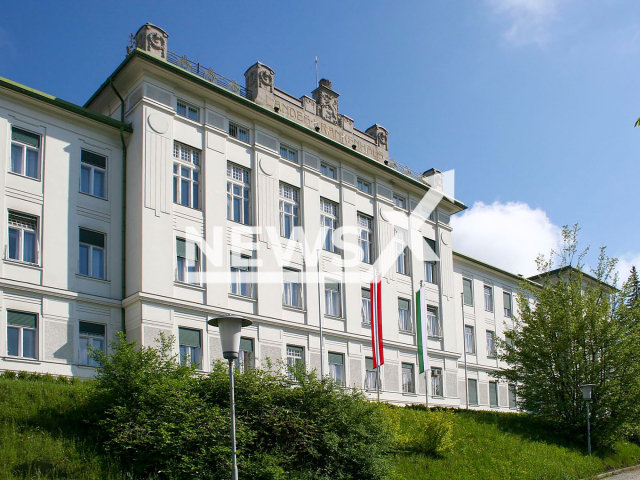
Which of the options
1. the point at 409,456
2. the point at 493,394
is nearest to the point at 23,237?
the point at 409,456

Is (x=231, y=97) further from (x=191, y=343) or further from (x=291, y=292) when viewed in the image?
(x=191, y=343)

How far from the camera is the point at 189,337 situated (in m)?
27.7

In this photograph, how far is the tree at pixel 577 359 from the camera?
32.5 meters

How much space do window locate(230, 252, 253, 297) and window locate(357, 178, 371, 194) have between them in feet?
30.6

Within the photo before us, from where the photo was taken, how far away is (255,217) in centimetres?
3130

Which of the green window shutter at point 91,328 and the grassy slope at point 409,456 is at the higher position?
the green window shutter at point 91,328

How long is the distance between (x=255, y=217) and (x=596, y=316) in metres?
16.5

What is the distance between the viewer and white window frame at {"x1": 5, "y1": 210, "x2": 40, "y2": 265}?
82.3ft

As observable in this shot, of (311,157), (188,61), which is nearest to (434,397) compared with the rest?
(311,157)

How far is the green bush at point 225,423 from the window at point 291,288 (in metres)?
11.3

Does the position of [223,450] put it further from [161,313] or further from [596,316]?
[596,316]

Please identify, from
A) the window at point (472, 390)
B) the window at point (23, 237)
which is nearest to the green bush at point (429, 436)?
the window at point (23, 237)

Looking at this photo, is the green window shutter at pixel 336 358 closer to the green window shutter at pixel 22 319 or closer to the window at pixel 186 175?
the window at pixel 186 175

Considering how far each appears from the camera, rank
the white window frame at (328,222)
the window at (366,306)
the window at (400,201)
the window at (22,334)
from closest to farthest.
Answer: the window at (22,334)
the white window frame at (328,222)
the window at (366,306)
the window at (400,201)
